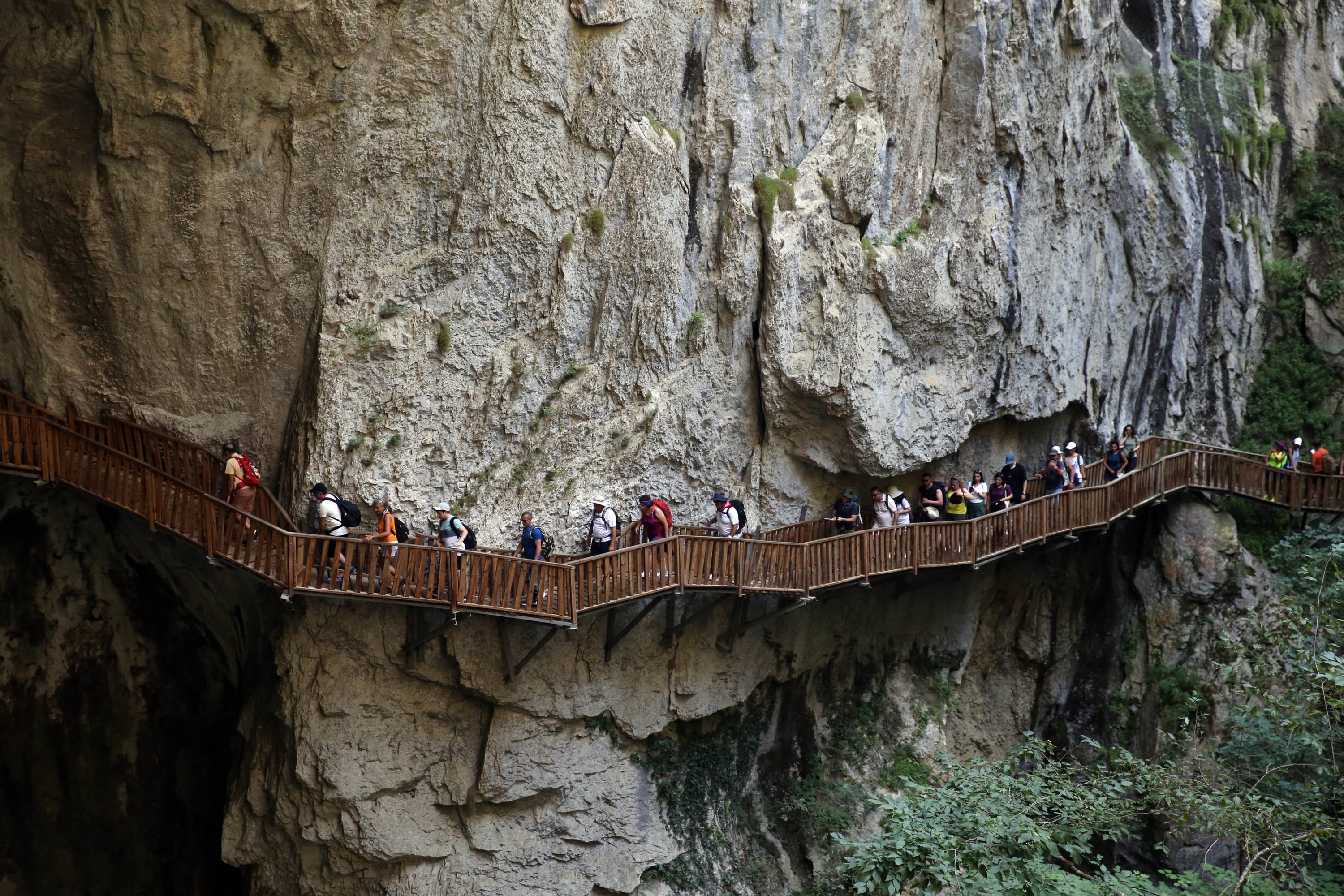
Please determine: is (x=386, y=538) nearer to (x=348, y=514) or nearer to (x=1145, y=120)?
(x=348, y=514)

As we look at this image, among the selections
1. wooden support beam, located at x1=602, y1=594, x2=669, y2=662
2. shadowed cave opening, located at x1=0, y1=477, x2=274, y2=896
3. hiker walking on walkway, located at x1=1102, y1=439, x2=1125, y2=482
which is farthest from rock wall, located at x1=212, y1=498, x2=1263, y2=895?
shadowed cave opening, located at x1=0, y1=477, x2=274, y2=896

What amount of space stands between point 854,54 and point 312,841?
13839 mm

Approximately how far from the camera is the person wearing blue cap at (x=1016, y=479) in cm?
2078

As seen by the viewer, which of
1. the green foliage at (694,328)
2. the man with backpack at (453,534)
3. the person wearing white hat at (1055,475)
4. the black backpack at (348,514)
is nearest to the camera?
the black backpack at (348,514)

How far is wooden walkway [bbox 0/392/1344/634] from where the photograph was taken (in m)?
14.9

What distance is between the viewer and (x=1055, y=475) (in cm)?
2095

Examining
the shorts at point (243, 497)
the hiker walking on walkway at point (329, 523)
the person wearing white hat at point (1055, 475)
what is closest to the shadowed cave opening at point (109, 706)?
the shorts at point (243, 497)

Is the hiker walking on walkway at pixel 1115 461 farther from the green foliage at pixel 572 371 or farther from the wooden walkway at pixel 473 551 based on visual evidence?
the green foliage at pixel 572 371

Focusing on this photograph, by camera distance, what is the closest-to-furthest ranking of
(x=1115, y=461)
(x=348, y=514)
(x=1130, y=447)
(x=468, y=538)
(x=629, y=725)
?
(x=348, y=514) < (x=468, y=538) < (x=629, y=725) < (x=1115, y=461) < (x=1130, y=447)

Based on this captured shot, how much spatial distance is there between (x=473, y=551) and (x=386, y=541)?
1071mm

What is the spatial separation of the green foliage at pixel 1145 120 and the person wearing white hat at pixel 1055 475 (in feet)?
24.1

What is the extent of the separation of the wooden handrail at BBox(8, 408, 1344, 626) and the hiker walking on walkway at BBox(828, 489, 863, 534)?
464 millimetres

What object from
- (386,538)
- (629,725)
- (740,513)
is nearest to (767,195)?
(740,513)

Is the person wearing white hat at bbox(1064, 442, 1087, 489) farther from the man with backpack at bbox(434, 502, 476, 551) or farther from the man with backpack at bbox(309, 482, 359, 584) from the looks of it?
the man with backpack at bbox(309, 482, 359, 584)
